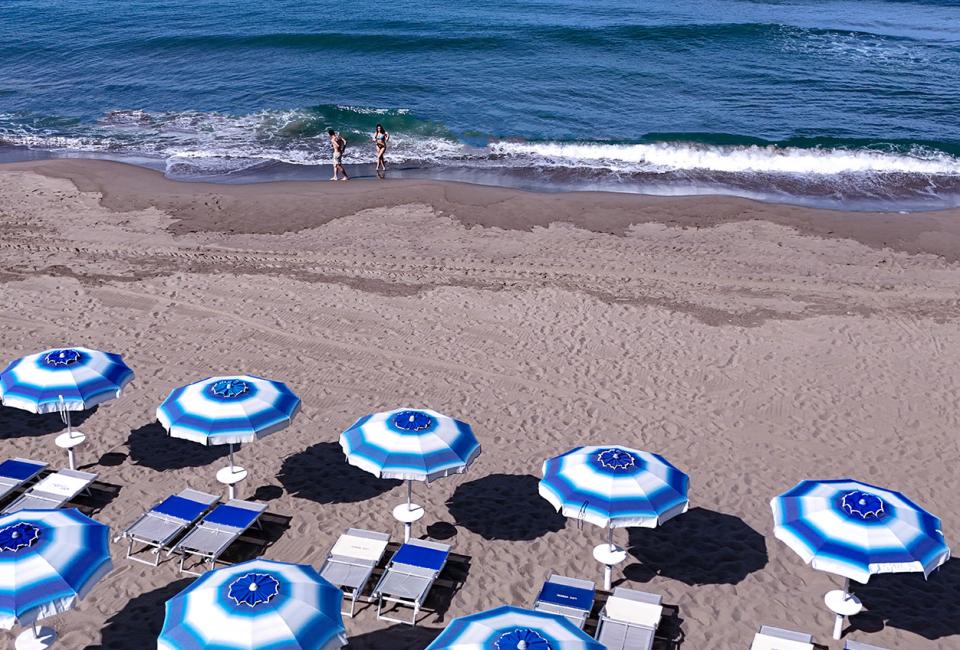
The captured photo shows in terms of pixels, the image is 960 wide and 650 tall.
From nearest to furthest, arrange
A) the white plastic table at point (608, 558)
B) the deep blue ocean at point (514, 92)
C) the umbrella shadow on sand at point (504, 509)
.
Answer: the white plastic table at point (608, 558)
the umbrella shadow on sand at point (504, 509)
the deep blue ocean at point (514, 92)

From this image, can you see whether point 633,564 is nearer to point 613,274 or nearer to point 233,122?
point 613,274

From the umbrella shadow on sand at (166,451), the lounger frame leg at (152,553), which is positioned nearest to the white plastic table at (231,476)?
the umbrella shadow on sand at (166,451)

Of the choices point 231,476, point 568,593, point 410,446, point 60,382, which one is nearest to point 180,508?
point 231,476

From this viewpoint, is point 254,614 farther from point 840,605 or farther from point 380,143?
point 380,143

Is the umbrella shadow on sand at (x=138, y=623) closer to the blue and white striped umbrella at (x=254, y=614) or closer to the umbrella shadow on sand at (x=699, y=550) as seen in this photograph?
the blue and white striped umbrella at (x=254, y=614)

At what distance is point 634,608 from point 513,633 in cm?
256

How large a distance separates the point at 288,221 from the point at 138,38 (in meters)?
25.4

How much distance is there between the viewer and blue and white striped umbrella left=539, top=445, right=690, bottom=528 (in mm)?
9172

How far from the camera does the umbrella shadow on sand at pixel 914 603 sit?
31.3ft

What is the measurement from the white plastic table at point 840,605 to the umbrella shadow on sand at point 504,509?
319 cm

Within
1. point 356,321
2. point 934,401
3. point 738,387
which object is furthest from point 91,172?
point 934,401

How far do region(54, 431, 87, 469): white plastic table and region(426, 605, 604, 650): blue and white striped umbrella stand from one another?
6.69 metres

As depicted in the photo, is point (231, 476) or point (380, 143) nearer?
point (231, 476)

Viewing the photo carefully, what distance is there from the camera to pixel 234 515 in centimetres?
1059
